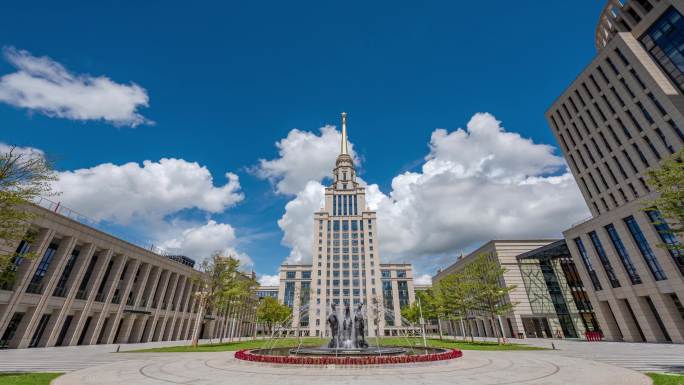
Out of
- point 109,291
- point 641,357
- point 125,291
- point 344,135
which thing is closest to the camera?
point 641,357

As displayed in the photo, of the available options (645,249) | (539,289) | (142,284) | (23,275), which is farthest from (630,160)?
(23,275)

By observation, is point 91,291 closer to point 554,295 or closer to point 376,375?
point 376,375

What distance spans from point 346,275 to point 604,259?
7448 centimetres

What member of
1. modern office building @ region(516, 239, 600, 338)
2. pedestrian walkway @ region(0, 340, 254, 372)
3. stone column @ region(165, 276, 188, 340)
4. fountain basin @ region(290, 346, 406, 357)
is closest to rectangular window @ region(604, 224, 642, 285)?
modern office building @ region(516, 239, 600, 338)

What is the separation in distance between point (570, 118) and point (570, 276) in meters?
30.6

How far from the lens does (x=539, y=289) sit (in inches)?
2235

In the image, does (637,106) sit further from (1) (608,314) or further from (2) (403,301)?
(2) (403,301)

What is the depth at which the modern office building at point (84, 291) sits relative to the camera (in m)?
30.9

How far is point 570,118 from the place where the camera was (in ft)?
178

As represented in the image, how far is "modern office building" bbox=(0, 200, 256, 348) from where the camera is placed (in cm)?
3088

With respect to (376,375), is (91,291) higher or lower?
higher

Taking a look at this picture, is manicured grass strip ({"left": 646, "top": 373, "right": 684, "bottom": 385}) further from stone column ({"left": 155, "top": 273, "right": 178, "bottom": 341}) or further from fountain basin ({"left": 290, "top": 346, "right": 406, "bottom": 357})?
stone column ({"left": 155, "top": 273, "right": 178, "bottom": 341})

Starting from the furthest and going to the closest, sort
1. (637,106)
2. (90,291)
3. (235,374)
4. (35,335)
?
1. (637,106)
2. (90,291)
3. (35,335)
4. (235,374)

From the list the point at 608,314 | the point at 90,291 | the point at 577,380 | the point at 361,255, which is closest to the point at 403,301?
the point at 361,255
